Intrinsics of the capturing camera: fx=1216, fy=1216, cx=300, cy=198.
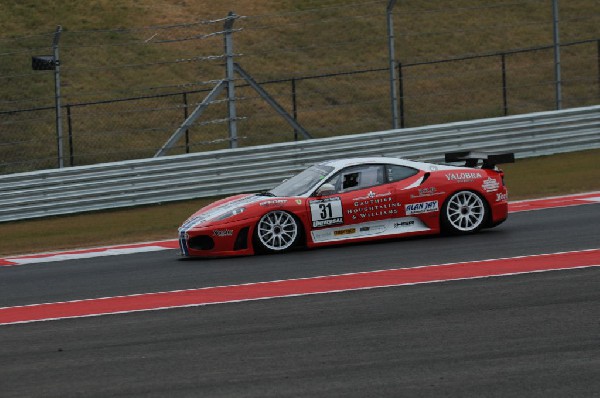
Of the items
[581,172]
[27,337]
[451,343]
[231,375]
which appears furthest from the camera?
[581,172]

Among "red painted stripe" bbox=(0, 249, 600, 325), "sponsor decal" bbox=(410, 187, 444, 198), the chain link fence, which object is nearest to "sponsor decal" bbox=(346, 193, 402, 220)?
"sponsor decal" bbox=(410, 187, 444, 198)

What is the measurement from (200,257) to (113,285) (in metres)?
1.85

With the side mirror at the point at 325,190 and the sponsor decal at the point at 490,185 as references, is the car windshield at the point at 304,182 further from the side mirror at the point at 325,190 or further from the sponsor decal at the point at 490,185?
the sponsor decal at the point at 490,185

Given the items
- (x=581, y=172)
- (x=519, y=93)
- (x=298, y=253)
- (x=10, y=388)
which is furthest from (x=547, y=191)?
(x=519, y=93)

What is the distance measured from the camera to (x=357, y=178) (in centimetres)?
1480

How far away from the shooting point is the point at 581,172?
21.2 m

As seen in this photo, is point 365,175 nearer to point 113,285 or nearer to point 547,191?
point 113,285

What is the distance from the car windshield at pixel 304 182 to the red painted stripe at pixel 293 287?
7.80ft

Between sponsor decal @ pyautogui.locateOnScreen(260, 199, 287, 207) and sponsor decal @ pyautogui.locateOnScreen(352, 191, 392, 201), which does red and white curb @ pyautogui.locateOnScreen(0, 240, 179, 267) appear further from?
sponsor decal @ pyautogui.locateOnScreen(352, 191, 392, 201)

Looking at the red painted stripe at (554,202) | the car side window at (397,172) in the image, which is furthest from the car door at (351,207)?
the red painted stripe at (554,202)

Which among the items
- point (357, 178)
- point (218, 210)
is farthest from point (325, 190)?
point (218, 210)

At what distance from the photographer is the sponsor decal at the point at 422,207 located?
48.3ft

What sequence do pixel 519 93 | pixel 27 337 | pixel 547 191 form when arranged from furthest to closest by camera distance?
pixel 519 93, pixel 547 191, pixel 27 337

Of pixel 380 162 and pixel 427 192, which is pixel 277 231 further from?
pixel 427 192
